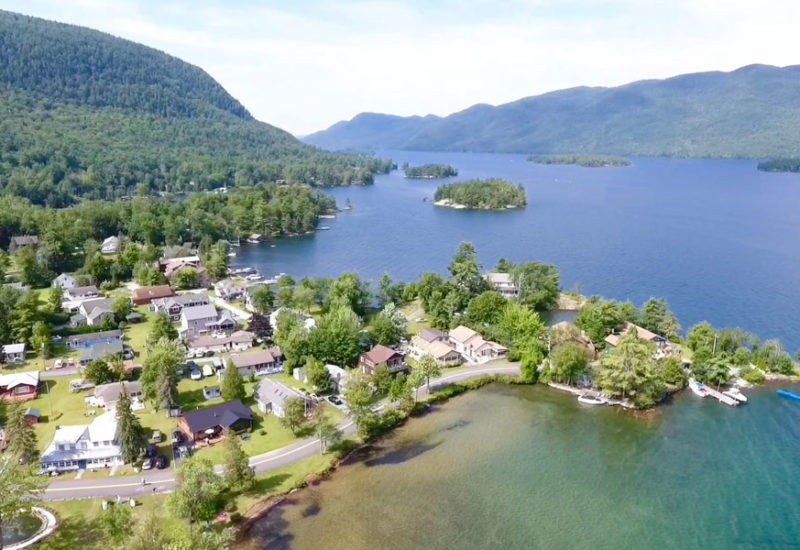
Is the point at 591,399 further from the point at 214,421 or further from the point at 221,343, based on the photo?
the point at 221,343

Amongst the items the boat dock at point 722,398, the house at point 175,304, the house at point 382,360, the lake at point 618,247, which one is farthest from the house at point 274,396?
the lake at point 618,247

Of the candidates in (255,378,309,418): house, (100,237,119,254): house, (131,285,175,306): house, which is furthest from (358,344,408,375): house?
(100,237,119,254): house

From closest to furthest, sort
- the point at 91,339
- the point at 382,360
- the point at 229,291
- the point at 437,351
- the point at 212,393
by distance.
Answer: the point at 212,393 < the point at 382,360 < the point at 437,351 < the point at 91,339 < the point at 229,291

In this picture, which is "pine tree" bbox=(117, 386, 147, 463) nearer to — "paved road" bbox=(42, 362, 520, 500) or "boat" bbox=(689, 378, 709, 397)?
"paved road" bbox=(42, 362, 520, 500)

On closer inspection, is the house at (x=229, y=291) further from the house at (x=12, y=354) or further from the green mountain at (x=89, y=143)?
the green mountain at (x=89, y=143)

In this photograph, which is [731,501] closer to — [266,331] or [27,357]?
[266,331]

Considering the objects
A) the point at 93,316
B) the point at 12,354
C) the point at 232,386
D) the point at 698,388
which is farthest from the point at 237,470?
the point at 698,388
